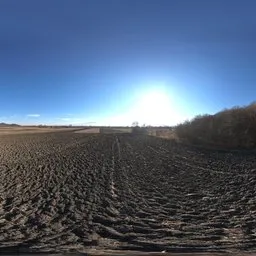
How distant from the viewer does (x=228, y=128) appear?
47.5 metres

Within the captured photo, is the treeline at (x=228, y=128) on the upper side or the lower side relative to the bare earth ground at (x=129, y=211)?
upper

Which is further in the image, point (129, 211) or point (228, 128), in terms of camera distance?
point (228, 128)

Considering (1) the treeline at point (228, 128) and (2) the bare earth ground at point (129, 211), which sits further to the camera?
(1) the treeline at point (228, 128)

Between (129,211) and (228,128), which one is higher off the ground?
(228,128)

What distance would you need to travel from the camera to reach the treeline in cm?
4469

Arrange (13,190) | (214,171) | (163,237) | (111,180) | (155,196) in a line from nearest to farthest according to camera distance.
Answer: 1. (163,237)
2. (155,196)
3. (13,190)
4. (111,180)
5. (214,171)

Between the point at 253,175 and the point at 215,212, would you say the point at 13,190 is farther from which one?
the point at 253,175

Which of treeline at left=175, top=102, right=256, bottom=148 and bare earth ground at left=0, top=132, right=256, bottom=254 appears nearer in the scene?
bare earth ground at left=0, top=132, right=256, bottom=254

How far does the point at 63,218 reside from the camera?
37.1ft

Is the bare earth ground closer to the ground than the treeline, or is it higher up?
closer to the ground

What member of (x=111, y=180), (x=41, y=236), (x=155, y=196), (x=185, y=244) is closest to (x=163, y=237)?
(x=185, y=244)

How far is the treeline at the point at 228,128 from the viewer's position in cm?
4469

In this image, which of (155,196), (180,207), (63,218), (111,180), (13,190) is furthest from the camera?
(111,180)

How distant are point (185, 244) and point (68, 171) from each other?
1606 cm
